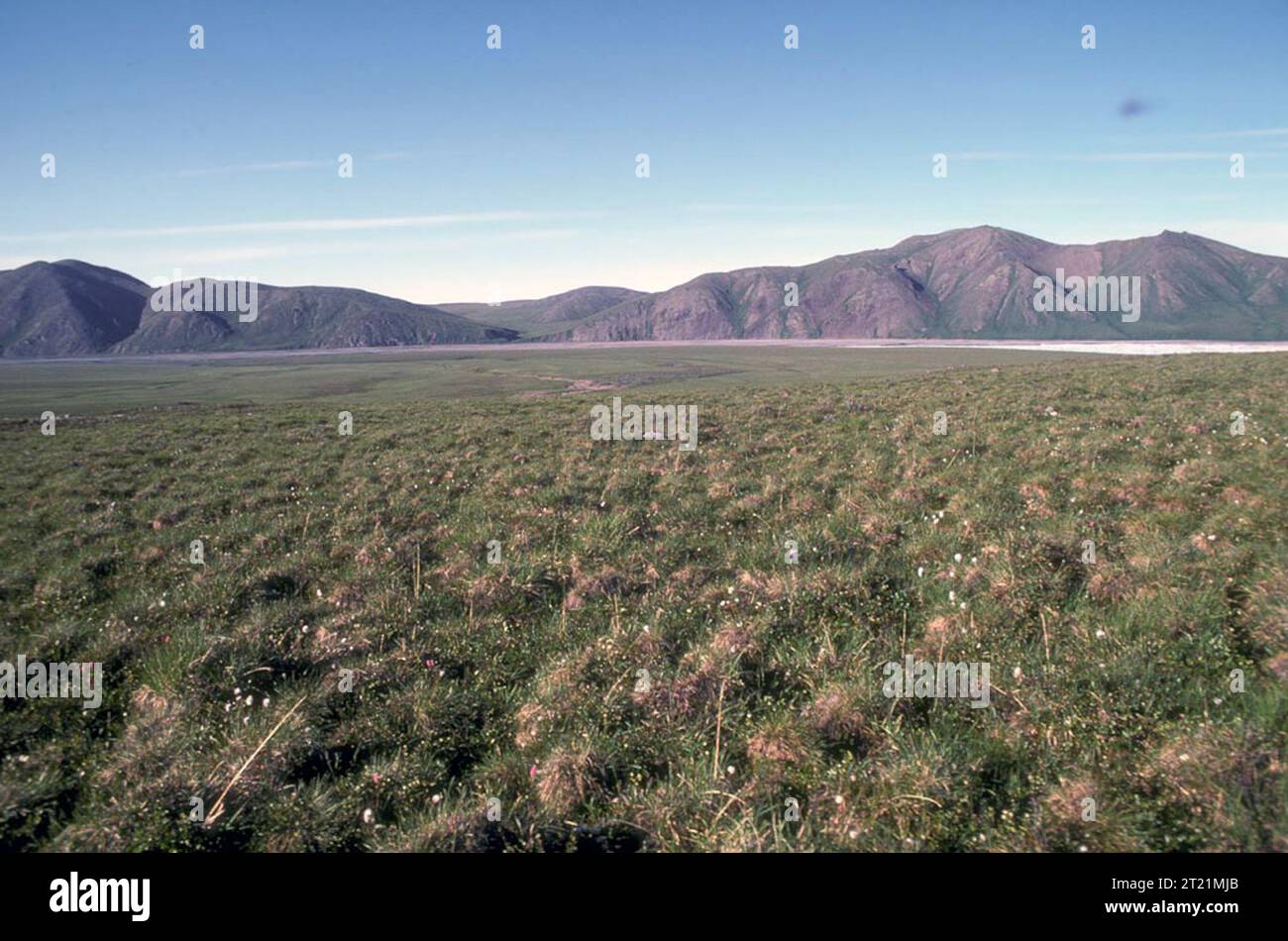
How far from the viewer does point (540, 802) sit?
5.62 meters

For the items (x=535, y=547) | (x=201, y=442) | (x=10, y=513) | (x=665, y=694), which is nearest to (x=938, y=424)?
(x=535, y=547)

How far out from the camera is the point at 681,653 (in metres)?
7.82

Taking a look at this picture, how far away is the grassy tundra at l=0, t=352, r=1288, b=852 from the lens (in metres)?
5.28

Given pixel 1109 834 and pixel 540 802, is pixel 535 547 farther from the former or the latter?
pixel 1109 834

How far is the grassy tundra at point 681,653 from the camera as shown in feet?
17.3

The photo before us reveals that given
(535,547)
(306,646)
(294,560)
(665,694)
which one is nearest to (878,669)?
(665,694)

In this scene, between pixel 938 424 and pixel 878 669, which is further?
pixel 938 424

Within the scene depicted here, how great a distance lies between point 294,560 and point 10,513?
9.69 metres

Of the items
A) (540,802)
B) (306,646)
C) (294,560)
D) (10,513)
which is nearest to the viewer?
(540,802)
